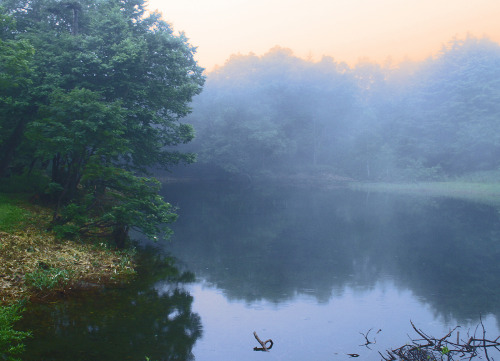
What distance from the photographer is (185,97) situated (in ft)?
72.9

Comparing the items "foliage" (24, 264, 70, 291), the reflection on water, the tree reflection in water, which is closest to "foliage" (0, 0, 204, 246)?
"foliage" (24, 264, 70, 291)

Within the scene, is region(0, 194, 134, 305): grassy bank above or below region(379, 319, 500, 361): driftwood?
below

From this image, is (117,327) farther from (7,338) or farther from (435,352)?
(435,352)

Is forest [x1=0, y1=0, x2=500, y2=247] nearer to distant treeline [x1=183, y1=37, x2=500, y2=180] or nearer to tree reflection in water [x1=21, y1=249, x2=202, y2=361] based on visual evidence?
distant treeline [x1=183, y1=37, x2=500, y2=180]

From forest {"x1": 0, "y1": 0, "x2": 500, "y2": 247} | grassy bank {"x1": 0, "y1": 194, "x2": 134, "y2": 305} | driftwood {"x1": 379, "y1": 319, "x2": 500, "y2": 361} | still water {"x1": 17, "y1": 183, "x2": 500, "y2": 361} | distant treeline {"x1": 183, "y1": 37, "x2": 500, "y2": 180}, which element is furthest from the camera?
distant treeline {"x1": 183, "y1": 37, "x2": 500, "y2": 180}

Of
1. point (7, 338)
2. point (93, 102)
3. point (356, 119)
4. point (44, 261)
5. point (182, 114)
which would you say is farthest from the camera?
point (356, 119)

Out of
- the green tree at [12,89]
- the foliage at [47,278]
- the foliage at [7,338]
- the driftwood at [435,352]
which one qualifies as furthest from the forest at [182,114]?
the driftwood at [435,352]

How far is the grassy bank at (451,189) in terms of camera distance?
46.4 meters

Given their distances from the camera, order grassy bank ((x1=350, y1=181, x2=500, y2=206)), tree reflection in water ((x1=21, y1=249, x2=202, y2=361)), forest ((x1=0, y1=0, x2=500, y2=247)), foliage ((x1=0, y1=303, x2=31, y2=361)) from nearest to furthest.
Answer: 1. foliage ((x1=0, y1=303, x2=31, y2=361))
2. tree reflection in water ((x1=21, y1=249, x2=202, y2=361))
3. forest ((x1=0, y1=0, x2=500, y2=247))
4. grassy bank ((x1=350, y1=181, x2=500, y2=206))

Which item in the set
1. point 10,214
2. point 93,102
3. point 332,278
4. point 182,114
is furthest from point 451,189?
point 10,214

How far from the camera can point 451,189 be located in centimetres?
5394

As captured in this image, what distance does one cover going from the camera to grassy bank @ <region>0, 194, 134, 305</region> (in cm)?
1143

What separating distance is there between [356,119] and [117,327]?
236 feet

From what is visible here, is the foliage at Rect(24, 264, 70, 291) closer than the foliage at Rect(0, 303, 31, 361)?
No
